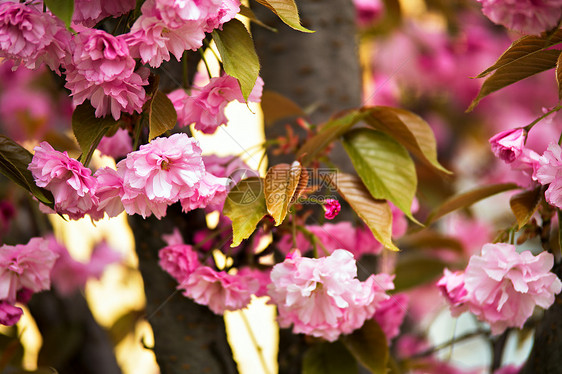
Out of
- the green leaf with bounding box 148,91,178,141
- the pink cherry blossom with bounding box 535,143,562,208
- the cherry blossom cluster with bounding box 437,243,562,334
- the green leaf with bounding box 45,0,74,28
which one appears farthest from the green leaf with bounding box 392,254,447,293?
the green leaf with bounding box 45,0,74,28

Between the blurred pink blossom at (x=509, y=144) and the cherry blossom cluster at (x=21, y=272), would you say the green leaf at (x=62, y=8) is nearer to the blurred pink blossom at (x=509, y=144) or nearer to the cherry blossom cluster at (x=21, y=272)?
the cherry blossom cluster at (x=21, y=272)

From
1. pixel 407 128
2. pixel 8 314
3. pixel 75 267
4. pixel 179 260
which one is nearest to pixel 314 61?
pixel 407 128

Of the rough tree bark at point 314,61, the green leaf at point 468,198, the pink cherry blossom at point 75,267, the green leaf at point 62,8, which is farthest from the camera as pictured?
the pink cherry blossom at point 75,267

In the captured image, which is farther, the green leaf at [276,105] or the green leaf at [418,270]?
the green leaf at [418,270]

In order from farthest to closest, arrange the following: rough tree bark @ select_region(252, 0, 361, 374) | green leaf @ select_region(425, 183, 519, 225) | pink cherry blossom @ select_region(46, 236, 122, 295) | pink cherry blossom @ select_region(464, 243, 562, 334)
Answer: pink cherry blossom @ select_region(46, 236, 122, 295) < rough tree bark @ select_region(252, 0, 361, 374) < green leaf @ select_region(425, 183, 519, 225) < pink cherry blossom @ select_region(464, 243, 562, 334)

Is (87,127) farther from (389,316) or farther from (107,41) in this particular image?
(389,316)

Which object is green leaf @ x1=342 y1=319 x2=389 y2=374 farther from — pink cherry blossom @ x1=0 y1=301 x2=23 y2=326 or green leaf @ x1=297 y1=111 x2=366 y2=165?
pink cherry blossom @ x1=0 y1=301 x2=23 y2=326

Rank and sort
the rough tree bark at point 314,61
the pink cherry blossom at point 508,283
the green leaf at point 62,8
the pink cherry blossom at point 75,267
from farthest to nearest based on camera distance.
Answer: the pink cherry blossom at point 75,267 → the rough tree bark at point 314,61 → the pink cherry blossom at point 508,283 → the green leaf at point 62,8

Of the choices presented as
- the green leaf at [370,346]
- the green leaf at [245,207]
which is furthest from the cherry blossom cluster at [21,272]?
the green leaf at [370,346]
